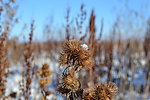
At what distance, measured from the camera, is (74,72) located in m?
1.10

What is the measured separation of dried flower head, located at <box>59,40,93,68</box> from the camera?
1130 mm

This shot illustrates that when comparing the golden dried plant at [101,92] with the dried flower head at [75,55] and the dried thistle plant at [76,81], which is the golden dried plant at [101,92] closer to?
the dried thistle plant at [76,81]

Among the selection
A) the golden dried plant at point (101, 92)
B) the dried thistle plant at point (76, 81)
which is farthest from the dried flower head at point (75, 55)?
the golden dried plant at point (101, 92)

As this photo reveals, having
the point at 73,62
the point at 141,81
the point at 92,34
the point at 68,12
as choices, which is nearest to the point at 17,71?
the point at 141,81

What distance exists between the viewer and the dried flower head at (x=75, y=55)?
113 cm

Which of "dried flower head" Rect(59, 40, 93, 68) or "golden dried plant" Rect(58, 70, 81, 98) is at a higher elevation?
"dried flower head" Rect(59, 40, 93, 68)

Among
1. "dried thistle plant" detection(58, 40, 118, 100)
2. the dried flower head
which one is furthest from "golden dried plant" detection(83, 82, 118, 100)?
the dried flower head

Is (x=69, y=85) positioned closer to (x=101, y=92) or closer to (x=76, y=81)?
(x=76, y=81)

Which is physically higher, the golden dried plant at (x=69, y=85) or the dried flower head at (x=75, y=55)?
the dried flower head at (x=75, y=55)

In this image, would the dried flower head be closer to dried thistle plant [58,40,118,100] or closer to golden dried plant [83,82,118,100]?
dried thistle plant [58,40,118,100]

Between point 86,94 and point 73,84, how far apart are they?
0.27 feet

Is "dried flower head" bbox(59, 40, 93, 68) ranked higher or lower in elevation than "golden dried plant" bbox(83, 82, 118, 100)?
higher

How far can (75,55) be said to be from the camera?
1132mm

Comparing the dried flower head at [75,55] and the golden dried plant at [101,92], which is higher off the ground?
the dried flower head at [75,55]
